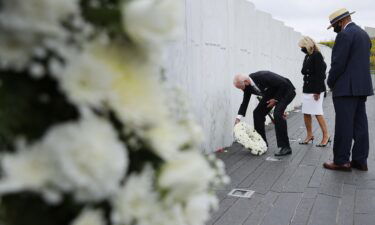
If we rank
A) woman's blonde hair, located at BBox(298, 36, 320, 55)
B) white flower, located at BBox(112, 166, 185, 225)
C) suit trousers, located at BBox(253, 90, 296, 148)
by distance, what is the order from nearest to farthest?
white flower, located at BBox(112, 166, 185, 225), suit trousers, located at BBox(253, 90, 296, 148), woman's blonde hair, located at BBox(298, 36, 320, 55)

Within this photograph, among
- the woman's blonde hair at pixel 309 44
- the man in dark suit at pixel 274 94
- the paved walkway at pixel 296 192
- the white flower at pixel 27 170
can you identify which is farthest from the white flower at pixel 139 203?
the woman's blonde hair at pixel 309 44

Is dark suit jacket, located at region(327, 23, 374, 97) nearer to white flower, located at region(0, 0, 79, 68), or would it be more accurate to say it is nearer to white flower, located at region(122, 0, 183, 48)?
white flower, located at region(122, 0, 183, 48)

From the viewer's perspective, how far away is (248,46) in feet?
35.0

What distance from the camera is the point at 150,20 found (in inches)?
42.8

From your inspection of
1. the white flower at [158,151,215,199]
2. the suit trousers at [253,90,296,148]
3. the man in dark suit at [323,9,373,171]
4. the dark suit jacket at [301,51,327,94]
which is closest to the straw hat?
the man in dark suit at [323,9,373,171]

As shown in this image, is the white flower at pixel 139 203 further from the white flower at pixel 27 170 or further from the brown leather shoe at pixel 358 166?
the brown leather shoe at pixel 358 166

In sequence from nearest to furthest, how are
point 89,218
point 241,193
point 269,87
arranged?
1. point 89,218
2. point 241,193
3. point 269,87

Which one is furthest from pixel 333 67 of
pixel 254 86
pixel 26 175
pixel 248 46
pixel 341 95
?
pixel 26 175

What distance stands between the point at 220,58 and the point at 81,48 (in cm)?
767

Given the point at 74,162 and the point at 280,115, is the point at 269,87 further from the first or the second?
the point at 74,162

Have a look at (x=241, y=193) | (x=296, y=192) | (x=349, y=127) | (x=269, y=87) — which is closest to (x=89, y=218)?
(x=241, y=193)

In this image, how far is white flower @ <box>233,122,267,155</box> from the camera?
809 centimetres

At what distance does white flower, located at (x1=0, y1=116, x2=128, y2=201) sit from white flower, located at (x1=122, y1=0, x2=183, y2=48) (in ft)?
0.67

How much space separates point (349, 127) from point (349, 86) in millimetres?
549
